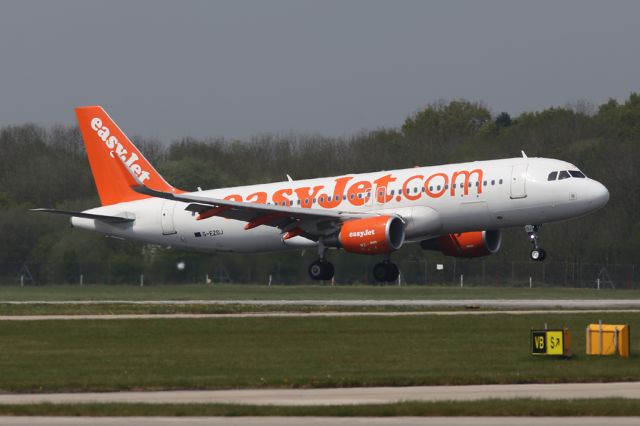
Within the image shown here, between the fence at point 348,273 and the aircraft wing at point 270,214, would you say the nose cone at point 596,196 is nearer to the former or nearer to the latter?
the aircraft wing at point 270,214

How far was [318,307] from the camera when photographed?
4272 cm

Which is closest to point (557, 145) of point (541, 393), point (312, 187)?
point (312, 187)

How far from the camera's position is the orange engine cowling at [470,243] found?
52.5m

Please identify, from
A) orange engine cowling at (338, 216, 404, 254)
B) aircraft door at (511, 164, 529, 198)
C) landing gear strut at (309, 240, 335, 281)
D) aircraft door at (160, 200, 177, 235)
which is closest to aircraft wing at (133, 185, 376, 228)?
orange engine cowling at (338, 216, 404, 254)

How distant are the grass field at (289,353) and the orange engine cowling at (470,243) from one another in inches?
582

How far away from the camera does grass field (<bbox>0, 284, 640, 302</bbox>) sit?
51406 mm

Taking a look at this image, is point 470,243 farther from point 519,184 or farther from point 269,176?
point 269,176

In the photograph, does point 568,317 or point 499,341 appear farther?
point 568,317

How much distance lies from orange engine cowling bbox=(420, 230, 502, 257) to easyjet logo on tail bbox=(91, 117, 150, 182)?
13288 mm

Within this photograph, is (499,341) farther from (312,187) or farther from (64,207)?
(64,207)

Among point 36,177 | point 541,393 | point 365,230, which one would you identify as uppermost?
point 36,177

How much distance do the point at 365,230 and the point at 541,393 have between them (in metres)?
27.7

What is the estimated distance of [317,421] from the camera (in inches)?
685

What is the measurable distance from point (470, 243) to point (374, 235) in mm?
5972
